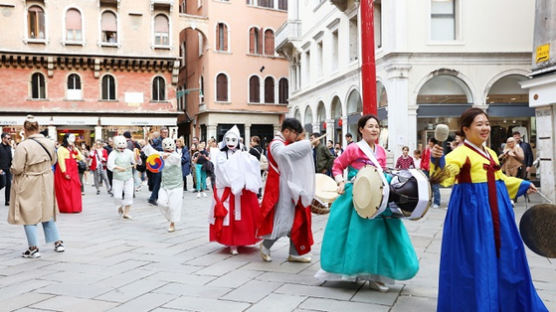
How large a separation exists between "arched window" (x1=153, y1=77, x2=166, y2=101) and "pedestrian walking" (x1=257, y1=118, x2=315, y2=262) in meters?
29.4

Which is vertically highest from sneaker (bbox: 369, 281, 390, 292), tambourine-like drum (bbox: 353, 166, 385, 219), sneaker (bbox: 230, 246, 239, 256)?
tambourine-like drum (bbox: 353, 166, 385, 219)

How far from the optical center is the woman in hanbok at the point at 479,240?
3.79 m

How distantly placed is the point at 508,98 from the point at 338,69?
772cm

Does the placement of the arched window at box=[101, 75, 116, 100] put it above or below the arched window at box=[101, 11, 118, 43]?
below

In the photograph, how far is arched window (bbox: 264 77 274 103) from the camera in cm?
3925

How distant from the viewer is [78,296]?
509 cm

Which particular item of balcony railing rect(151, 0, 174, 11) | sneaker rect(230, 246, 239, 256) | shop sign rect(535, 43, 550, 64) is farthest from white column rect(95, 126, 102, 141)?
sneaker rect(230, 246, 239, 256)

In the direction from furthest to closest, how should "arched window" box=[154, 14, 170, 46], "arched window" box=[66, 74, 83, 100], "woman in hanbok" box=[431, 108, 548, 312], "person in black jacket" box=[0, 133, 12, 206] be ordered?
"arched window" box=[154, 14, 170, 46] → "arched window" box=[66, 74, 83, 100] → "person in black jacket" box=[0, 133, 12, 206] → "woman in hanbok" box=[431, 108, 548, 312]

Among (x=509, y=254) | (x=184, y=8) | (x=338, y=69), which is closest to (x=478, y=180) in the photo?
(x=509, y=254)

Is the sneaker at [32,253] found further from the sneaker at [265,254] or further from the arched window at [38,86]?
the arched window at [38,86]

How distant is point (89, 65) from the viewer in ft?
107

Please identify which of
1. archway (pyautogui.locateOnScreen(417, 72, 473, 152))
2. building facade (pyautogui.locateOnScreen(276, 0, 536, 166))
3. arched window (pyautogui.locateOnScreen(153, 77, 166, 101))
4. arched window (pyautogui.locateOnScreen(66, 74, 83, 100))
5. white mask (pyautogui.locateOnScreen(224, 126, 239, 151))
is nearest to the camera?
white mask (pyautogui.locateOnScreen(224, 126, 239, 151))

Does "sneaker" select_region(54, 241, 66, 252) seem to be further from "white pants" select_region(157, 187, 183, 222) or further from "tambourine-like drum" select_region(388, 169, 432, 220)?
"tambourine-like drum" select_region(388, 169, 432, 220)

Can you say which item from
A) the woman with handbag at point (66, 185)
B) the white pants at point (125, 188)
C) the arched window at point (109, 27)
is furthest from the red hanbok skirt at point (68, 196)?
the arched window at point (109, 27)
